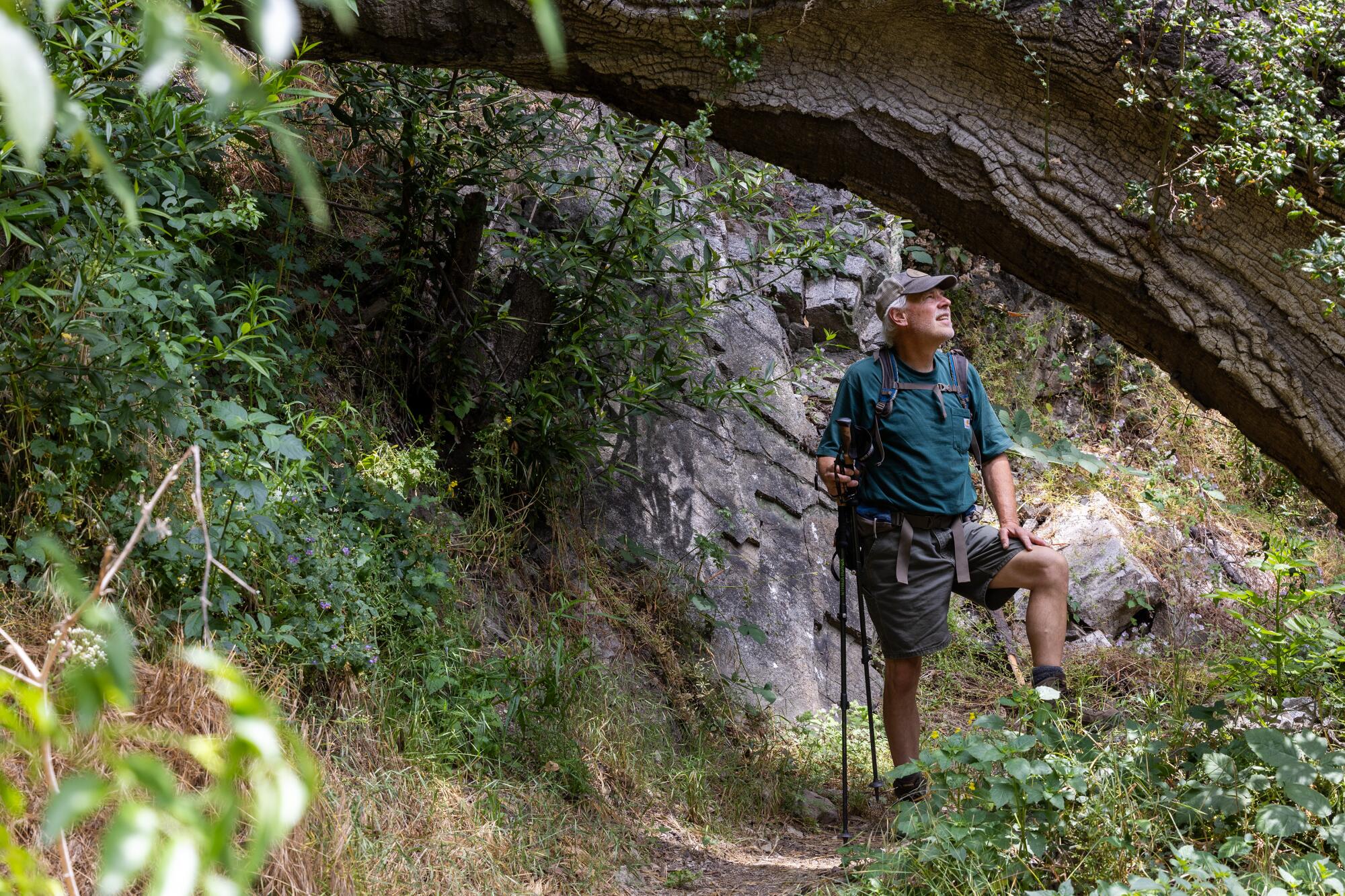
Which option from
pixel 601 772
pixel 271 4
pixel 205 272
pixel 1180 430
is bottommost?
pixel 601 772

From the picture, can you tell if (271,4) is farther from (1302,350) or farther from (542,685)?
(542,685)

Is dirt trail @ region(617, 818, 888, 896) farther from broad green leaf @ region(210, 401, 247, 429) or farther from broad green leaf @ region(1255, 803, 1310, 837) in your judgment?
broad green leaf @ region(210, 401, 247, 429)

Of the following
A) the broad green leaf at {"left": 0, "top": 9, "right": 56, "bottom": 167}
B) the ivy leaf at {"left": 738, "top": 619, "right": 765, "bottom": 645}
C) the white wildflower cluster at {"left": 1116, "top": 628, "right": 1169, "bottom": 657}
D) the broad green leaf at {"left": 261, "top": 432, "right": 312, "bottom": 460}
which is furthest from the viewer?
the white wildflower cluster at {"left": 1116, "top": 628, "right": 1169, "bottom": 657}

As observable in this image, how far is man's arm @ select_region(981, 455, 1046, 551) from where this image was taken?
15.4 ft

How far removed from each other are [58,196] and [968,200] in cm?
317

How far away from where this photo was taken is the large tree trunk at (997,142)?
3.64 m

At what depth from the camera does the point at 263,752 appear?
2.09 ft

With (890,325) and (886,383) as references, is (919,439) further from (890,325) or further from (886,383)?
(890,325)

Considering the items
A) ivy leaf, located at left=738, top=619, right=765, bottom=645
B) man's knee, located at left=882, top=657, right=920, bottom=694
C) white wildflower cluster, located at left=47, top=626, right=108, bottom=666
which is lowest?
white wildflower cluster, located at left=47, top=626, right=108, bottom=666

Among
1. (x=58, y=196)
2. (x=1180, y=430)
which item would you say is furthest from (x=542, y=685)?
(x=1180, y=430)

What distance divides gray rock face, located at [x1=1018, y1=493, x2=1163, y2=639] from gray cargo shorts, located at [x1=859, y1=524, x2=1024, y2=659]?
3246 mm

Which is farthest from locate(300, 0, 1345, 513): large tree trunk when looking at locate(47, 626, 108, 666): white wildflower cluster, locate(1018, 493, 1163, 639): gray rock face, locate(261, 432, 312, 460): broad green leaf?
locate(1018, 493, 1163, 639): gray rock face

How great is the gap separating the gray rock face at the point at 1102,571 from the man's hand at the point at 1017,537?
3291 millimetres

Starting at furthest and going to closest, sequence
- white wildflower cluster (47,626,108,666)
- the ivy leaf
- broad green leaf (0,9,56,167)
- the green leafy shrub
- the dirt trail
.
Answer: the ivy leaf < the dirt trail < the green leafy shrub < white wildflower cluster (47,626,108,666) < broad green leaf (0,9,56,167)
